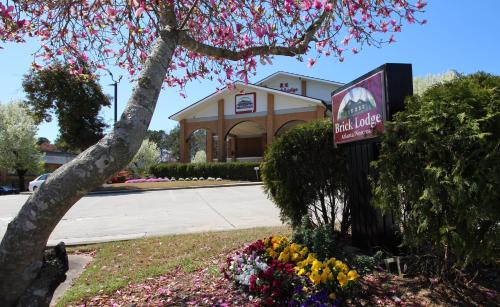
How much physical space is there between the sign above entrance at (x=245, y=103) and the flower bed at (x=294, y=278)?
3115cm

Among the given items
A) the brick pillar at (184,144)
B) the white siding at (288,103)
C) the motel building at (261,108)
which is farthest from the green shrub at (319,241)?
the brick pillar at (184,144)

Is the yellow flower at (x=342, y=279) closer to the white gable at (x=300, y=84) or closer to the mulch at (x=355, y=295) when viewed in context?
the mulch at (x=355, y=295)

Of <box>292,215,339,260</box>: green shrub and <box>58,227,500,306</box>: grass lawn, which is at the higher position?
<box>292,215,339,260</box>: green shrub

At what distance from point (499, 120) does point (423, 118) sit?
584mm

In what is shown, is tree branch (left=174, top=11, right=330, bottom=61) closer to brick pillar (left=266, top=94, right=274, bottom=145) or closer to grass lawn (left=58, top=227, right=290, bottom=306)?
grass lawn (left=58, top=227, right=290, bottom=306)

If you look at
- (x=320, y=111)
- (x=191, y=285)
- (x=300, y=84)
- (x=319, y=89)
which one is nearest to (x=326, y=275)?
(x=191, y=285)

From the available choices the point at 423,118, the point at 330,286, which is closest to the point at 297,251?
the point at 330,286

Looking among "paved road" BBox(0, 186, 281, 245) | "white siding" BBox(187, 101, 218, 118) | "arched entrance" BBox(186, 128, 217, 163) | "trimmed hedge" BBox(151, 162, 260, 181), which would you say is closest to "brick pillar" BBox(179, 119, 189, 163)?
"arched entrance" BBox(186, 128, 217, 163)

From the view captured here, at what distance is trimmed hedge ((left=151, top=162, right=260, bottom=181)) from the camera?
31078 mm

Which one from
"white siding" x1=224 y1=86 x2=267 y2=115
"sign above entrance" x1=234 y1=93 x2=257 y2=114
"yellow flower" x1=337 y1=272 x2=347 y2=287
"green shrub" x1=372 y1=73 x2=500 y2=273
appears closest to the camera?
"green shrub" x1=372 y1=73 x2=500 y2=273

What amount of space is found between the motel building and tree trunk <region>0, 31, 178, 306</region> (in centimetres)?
2906

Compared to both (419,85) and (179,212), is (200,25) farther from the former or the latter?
(419,85)

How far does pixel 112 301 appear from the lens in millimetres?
4598

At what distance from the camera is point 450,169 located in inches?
134
